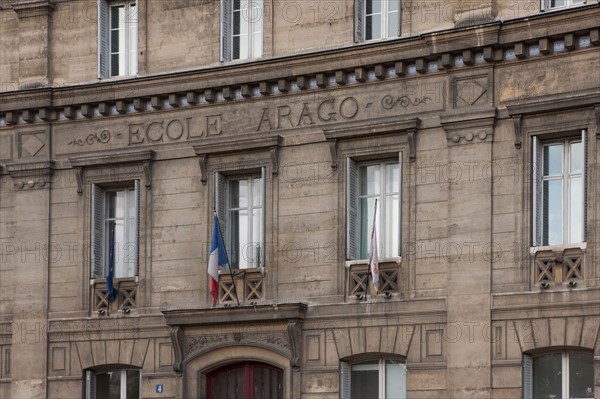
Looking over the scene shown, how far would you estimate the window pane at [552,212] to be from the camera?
3133cm

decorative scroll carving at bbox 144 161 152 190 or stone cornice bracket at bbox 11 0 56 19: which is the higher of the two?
stone cornice bracket at bbox 11 0 56 19

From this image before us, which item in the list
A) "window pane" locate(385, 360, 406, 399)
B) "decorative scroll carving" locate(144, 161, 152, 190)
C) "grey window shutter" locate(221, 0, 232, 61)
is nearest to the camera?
"window pane" locate(385, 360, 406, 399)

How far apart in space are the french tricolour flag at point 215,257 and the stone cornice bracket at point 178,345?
3.96ft

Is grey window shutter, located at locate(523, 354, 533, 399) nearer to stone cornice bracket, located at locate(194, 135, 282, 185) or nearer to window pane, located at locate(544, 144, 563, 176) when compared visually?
window pane, located at locate(544, 144, 563, 176)

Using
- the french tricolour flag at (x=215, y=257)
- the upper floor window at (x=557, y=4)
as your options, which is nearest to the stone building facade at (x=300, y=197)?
the upper floor window at (x=557, y=4)

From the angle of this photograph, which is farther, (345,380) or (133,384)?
(133,384)

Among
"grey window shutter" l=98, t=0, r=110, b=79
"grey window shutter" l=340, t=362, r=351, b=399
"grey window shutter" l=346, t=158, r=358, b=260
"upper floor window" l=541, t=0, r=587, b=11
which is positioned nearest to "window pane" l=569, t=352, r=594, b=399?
"grey window shutter" l=340, t=362, r=351, b=399

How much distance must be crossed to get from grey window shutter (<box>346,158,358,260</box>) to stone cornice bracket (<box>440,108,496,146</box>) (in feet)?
7.21

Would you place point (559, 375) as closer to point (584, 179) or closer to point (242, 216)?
point (584, 179)

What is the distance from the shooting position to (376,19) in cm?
3369

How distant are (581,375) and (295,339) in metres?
5.76

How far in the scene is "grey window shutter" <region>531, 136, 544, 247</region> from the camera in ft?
102

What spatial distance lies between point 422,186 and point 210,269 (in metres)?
4.52

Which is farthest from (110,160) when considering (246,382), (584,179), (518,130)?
(584,179)
